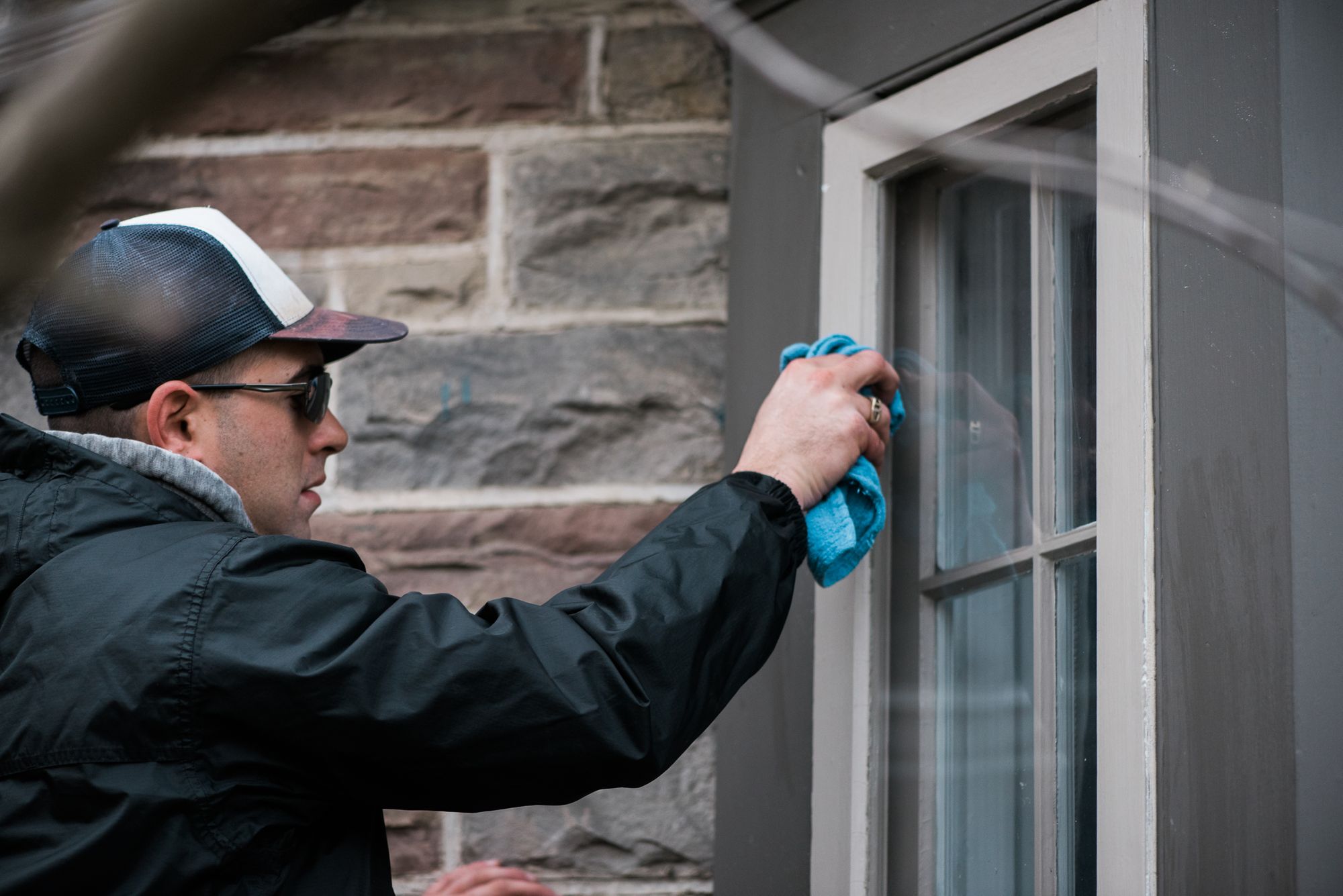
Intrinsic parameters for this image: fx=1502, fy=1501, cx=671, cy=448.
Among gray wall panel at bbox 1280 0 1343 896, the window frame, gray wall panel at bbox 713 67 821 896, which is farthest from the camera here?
gray wall panel at bbox 713 67 821 896

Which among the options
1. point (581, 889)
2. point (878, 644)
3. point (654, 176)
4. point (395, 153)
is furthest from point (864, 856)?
point (395, 153)

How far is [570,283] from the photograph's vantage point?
2471mm

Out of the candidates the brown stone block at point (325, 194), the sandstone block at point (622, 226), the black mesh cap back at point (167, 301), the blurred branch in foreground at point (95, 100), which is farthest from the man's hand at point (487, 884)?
the blurred branch in foreground at point (95, 100)

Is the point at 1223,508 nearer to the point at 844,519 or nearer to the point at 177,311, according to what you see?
the point at 844,519

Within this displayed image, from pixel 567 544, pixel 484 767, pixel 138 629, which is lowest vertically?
A: pixel 484 767

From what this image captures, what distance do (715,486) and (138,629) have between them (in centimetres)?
65

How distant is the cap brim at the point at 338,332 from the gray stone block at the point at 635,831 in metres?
0.76

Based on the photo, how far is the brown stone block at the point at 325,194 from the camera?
8.35ft

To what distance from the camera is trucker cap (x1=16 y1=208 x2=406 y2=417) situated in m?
1.77

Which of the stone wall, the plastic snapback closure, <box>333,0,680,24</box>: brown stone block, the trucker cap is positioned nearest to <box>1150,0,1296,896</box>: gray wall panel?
the stone wall

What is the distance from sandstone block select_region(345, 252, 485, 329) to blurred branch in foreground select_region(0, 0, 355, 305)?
1.99 metres

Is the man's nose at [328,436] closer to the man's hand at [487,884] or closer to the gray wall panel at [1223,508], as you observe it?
the man's hand at [487,884]

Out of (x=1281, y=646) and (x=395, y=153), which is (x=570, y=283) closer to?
(x=395, y=153)

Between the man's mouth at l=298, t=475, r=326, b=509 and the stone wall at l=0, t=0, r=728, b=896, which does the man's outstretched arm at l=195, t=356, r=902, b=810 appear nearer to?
the man's mouth at l=298, t=475, r=326, b=509
